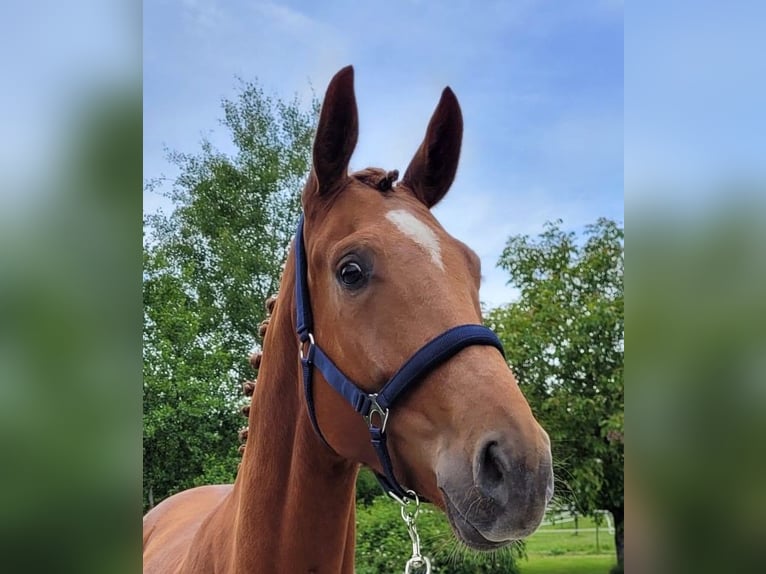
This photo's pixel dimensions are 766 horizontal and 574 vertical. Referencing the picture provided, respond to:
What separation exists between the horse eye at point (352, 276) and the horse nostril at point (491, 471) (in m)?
0.62

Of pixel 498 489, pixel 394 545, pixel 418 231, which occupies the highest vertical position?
pixel 418 231

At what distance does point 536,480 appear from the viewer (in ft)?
4.18

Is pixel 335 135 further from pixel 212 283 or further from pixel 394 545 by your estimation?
pixel 212 283

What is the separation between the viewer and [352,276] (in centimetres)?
171

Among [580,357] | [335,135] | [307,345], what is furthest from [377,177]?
[580,357]

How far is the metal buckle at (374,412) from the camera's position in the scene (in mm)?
1605

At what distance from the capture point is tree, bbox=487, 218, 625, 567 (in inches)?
372

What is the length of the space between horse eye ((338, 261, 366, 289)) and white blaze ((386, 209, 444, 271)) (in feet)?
0.58

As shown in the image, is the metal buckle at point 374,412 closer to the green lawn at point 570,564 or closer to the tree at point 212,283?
the tree at point 212,283

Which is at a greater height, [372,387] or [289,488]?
[372,387]

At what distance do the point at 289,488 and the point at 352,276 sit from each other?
75cm
